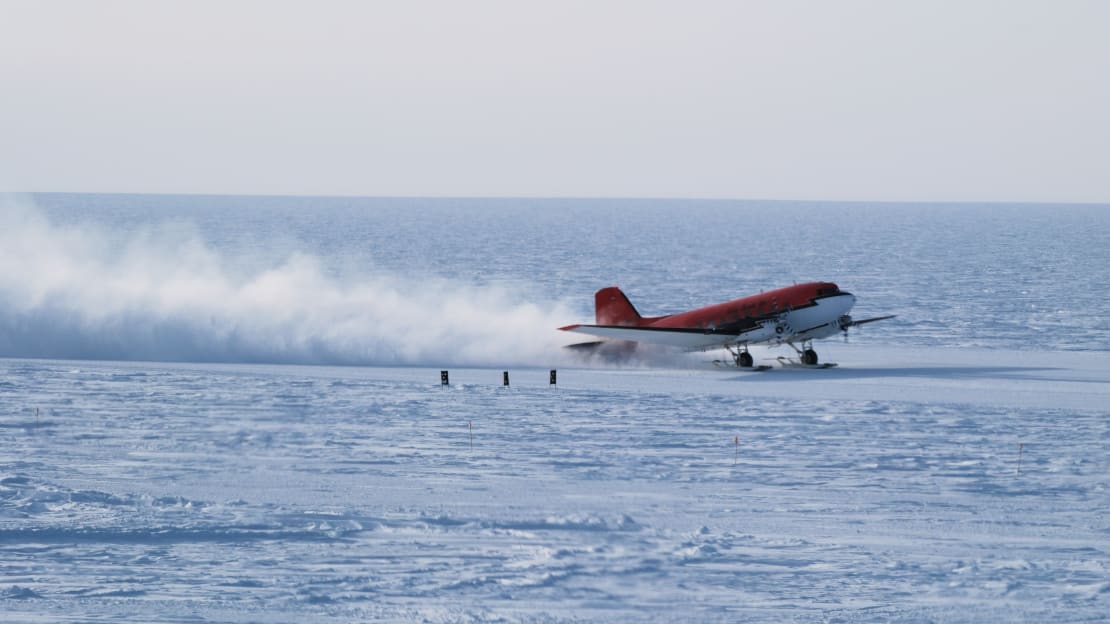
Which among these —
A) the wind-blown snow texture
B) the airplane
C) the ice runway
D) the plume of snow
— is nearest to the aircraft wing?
the airplane

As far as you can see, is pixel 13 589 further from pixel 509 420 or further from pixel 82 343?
pixel 82 343

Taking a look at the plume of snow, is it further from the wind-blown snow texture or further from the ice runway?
the ice runway

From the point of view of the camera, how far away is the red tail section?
50.6m

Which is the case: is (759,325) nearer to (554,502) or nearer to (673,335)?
(673,335)

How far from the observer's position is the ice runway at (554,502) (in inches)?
773

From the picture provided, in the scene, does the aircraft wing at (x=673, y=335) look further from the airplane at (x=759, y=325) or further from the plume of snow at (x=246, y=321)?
the plume of snow at (x=246, y=321)

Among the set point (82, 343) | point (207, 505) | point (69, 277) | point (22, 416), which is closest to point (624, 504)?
point (207, 505)

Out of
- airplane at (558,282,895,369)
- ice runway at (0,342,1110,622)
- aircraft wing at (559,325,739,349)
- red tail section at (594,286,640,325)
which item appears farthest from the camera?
red tail section at (594,286,640,325)

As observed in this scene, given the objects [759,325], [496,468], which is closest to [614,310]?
[759,325]

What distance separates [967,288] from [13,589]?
82.5 meters

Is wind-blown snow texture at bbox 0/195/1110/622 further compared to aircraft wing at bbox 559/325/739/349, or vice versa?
aircraft wing at bbox 559/325/739/349

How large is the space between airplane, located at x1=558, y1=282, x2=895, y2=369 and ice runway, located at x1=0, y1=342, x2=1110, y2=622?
15.8 feet

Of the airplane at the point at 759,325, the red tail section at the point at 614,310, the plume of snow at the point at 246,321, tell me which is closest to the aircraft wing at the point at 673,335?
the airplane at the point at 759,325

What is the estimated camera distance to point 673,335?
155 feet
